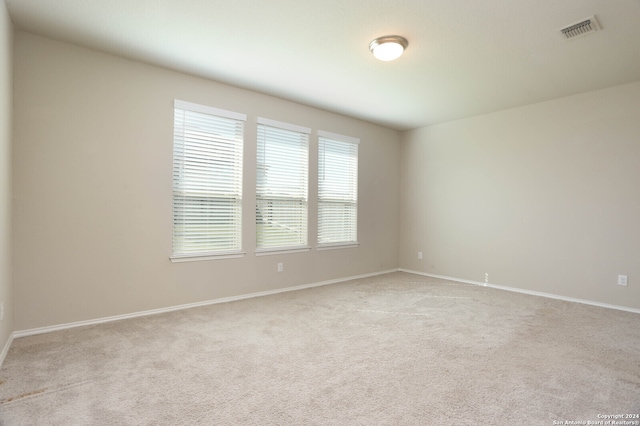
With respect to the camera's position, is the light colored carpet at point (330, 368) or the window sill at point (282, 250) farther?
the window sill at point (282, 250)

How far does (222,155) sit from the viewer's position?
13.2 ft

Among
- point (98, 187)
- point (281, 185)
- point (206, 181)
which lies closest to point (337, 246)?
point (281, 185)

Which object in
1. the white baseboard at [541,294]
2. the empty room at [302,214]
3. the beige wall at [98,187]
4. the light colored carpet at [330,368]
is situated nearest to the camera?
the light colored carpet at [330,368]

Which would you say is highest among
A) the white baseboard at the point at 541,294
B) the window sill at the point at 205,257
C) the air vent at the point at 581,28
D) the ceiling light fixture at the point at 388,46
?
the air vent at the point at 581,28

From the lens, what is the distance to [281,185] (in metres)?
4.58

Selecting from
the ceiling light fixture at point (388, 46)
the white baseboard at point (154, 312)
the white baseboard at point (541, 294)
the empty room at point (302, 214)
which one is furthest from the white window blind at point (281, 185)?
the white baseboard at point (541, 294)

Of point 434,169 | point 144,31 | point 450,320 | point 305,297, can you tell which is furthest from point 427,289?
point 144,31

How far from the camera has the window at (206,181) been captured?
12.2 feet

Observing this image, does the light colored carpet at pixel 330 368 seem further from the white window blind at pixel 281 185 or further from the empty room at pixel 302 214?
the white window blind at pixel 281 185

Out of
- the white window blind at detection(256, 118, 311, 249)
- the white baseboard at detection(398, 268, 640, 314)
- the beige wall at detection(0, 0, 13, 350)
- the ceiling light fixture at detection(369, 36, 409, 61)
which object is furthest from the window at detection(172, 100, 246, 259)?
the white baseboard at detection(398, 268, 640, 314)

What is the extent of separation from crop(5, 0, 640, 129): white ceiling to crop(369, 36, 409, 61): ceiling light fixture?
0.07m

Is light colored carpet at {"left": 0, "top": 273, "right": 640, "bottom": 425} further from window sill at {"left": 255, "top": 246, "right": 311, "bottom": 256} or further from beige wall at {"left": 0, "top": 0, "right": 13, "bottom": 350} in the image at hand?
window sill at {"left": 255, "top": 246, "right": 311, "bottom": 256}

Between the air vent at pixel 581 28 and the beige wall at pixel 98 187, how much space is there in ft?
10.8

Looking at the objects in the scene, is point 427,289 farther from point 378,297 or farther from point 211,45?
point 211,45
